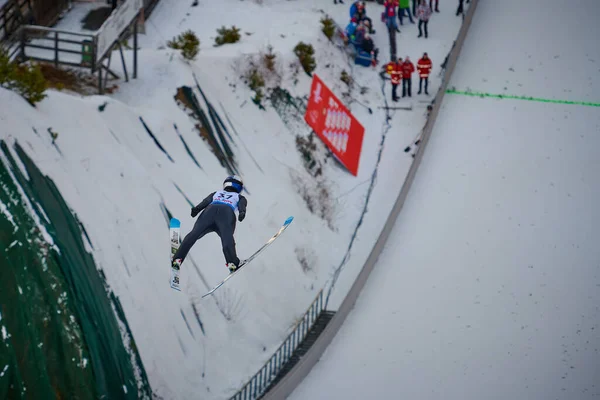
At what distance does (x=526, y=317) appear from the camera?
1948cm

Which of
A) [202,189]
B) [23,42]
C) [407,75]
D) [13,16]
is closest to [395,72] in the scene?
[407,75]

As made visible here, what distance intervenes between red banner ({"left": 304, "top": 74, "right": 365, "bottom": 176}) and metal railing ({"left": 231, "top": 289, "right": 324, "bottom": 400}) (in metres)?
6.43

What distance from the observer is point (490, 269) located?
68.2 feet

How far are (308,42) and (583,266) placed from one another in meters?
11.9

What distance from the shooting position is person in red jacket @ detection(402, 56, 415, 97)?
28.0 m

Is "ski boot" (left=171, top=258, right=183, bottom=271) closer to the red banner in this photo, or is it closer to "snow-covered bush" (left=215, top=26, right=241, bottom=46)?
the red banner

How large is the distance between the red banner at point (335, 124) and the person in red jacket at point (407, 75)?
1.97 meters

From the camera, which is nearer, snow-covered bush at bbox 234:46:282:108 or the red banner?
snow-covered bush at bbox 234:46:282:108

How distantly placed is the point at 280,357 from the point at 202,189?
4403 mm

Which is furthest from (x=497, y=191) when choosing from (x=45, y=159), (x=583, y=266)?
(x=45, y=159)

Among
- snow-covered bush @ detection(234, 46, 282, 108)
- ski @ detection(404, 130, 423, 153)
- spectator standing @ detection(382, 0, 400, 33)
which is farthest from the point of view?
spectator standing @ detection(382, 0, 400, 33)

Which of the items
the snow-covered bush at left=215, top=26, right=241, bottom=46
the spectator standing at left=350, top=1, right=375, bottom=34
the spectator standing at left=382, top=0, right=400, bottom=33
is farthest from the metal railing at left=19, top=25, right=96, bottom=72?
the spectator standing at left=382, top=0, right=400, bottom=33

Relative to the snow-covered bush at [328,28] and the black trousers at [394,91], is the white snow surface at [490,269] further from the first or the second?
the snow-covered bush at [328,28]

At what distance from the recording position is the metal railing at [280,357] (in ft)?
57.7
